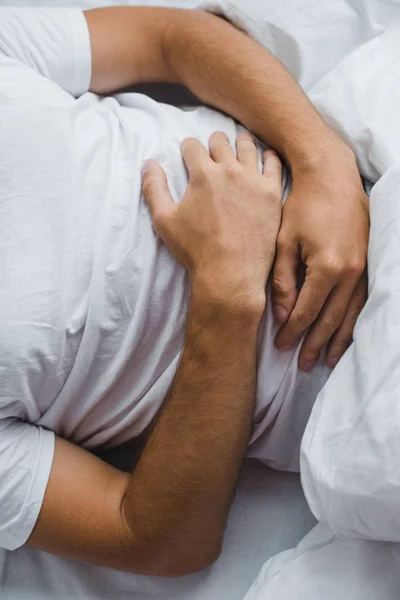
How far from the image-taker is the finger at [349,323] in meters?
0.81

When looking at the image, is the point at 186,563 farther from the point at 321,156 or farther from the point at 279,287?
the point at 321,156

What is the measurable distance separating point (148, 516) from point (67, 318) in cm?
24

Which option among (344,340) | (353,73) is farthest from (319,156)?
(344,340)

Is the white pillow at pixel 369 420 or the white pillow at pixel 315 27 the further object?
the white pillow at pixel 315 27

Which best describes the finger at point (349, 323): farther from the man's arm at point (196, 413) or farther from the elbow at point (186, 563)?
the elbow at point (186, 563)

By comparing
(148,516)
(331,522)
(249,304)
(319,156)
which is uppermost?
(319,156)

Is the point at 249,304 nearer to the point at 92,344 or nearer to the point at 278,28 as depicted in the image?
the point at 92,344

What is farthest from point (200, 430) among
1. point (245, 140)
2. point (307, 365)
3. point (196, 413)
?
point (245, 140)

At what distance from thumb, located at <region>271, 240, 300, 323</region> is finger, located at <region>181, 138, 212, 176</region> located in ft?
0.45

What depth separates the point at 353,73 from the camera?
86 centimetres

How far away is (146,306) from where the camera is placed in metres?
0.81

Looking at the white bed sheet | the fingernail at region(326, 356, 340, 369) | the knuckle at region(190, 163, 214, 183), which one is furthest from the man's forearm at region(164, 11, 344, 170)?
the white bed sheet

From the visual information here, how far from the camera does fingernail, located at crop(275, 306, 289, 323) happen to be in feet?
2.64

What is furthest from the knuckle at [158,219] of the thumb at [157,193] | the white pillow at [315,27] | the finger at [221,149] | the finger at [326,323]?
the white pillow at [315,27]
